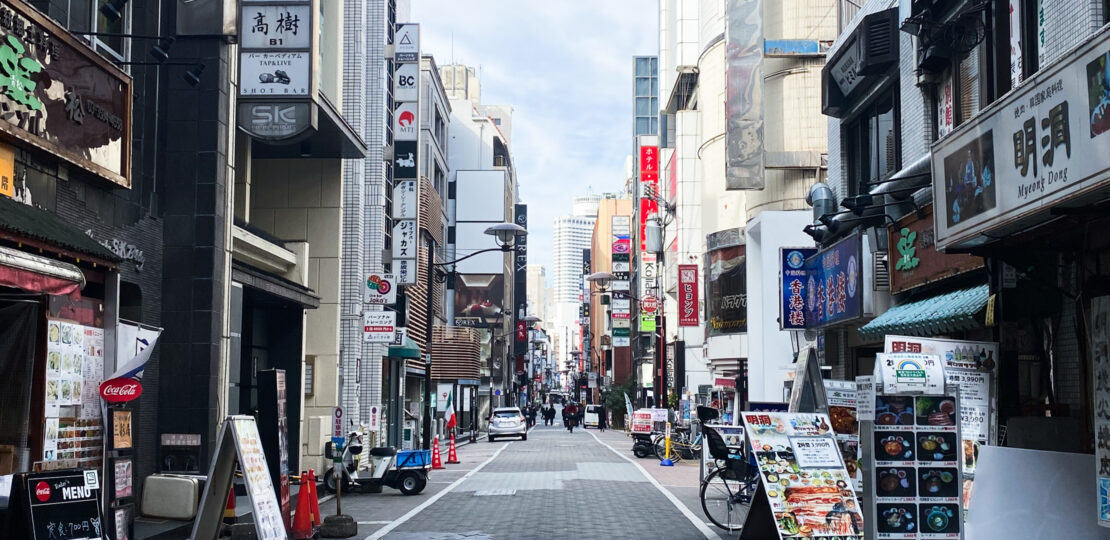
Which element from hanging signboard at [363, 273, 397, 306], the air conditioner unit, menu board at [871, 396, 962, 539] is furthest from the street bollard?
menu board at [871, 396, 962, 539]

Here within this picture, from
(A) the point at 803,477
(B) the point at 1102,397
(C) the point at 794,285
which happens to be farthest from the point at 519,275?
(B) the point at 1102,397

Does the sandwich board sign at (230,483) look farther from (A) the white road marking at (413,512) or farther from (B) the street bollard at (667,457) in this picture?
(B) the street bollard at (667,457)

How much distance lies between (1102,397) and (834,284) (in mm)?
12706

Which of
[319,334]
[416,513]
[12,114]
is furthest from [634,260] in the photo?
[12,114]

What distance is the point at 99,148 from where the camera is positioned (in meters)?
14.3

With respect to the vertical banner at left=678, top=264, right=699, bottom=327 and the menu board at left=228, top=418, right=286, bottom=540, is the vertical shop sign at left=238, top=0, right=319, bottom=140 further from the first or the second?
the vertical banner at left=678, top=264, right=699, bottom=327

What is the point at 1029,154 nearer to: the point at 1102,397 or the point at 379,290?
the point at 1102,397

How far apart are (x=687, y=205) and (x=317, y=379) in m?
40.2

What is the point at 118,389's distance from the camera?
13.2m

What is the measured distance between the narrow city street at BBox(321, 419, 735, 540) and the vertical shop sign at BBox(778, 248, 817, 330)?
4.35m

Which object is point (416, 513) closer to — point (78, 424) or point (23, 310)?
point (78, 424)

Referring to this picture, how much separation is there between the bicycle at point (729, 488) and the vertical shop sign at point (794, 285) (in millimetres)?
9041

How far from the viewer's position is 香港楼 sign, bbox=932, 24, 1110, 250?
323 inches

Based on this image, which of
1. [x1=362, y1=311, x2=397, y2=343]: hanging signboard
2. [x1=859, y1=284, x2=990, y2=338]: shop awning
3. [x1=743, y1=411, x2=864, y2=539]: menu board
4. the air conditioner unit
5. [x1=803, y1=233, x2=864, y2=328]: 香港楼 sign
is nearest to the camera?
[x1=743, y1=411, x2=864, y2=539]: menu board
